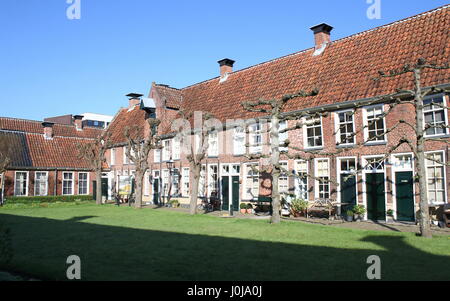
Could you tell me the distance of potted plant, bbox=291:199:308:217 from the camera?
680 inches

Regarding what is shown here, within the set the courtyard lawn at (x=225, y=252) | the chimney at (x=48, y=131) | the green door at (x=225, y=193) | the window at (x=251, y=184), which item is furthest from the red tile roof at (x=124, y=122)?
the courtyard lawn at (x=225, y=252)

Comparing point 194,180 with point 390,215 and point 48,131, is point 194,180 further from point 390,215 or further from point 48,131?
point 48,131

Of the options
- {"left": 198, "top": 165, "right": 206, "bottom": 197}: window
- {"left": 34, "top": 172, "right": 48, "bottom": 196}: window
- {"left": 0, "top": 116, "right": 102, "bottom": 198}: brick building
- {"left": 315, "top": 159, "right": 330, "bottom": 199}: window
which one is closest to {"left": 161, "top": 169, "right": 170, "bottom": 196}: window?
{"left": 198, "top": 165, "right": 206, "bottom": 197}: window

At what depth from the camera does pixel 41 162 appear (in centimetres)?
3178

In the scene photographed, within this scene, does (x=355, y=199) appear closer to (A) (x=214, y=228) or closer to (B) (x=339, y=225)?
(B) (x=339, y=225)

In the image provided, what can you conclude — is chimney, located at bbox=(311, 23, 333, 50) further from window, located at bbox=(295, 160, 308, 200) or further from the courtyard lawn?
the courtyard lawn

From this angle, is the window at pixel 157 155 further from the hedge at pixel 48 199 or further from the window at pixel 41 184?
the window at pixel 41 184

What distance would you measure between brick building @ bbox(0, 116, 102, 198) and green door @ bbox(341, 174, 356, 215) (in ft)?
85.7

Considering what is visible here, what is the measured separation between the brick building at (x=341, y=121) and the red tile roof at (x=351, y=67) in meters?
0.05

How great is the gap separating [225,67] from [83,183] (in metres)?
18.8

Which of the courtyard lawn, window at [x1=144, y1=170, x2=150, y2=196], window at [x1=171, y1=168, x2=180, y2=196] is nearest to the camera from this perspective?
the courtyard lawn

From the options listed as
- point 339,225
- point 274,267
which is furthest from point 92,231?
point 339,225

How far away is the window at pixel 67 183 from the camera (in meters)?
33.1
